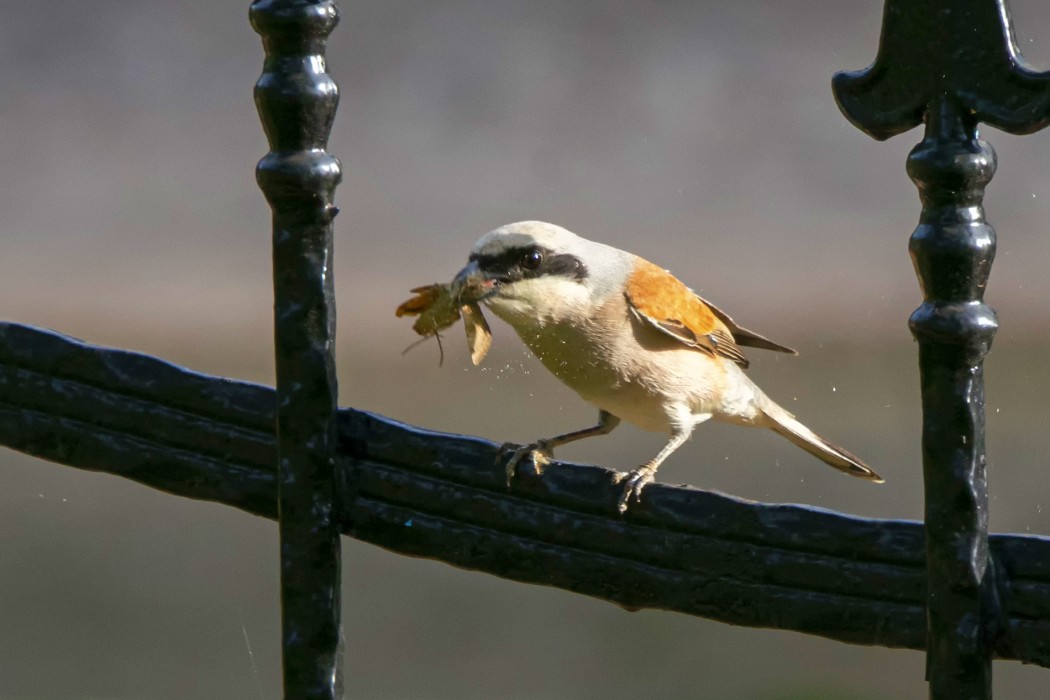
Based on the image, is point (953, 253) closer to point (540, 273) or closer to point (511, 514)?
point (511, 514)

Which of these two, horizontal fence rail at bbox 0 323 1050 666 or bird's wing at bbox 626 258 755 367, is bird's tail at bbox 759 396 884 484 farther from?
horizontal fence rail at bbox 0 323 1050 666

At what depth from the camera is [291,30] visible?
4.50ft

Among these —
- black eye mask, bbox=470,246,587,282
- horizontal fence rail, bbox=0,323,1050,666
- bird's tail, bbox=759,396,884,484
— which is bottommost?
horizontal fence rail, bbox=0,323,1050,666

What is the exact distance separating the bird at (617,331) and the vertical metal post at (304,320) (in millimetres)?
686

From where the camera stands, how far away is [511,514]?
1.40 metres

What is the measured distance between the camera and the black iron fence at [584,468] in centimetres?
111

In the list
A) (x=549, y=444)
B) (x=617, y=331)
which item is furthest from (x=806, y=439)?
(x=549, y=444)

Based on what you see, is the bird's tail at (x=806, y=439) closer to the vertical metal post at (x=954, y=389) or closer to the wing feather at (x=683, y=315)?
the wing feather at (x=683, y=315)

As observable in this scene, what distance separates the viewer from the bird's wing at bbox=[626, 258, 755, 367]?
2.65 m

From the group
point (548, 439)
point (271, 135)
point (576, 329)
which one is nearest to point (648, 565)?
point (271, 135)

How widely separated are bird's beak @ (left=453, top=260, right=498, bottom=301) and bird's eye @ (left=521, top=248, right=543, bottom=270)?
0.34 ft

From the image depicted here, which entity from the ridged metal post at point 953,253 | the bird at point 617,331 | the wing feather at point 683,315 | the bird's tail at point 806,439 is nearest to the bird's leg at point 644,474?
the bird at point 617,331

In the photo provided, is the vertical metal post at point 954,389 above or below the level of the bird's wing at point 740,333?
below

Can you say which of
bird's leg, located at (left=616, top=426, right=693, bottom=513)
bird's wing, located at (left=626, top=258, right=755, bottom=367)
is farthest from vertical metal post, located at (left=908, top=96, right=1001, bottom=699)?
bird's wing, located at (left=626, top=258, right=755, bottom=367)
